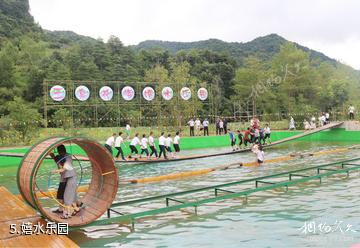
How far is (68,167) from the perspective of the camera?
7.68 meters

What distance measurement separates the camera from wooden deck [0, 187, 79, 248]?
241 inches

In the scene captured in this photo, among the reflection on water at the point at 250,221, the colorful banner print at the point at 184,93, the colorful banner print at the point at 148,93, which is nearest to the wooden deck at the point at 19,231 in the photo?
the reflection on water at the point at 250,221

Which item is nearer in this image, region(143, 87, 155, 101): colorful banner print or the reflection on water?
the reflection on water

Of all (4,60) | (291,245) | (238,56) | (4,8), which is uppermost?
(4,8)

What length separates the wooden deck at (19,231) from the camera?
612 centimetres

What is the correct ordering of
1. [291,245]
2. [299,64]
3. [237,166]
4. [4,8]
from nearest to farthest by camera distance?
[291,245]
[237,166]
[299,64]
[4,8]

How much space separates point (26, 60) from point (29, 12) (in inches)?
1162

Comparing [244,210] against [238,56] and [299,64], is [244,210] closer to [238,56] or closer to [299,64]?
[299,64]

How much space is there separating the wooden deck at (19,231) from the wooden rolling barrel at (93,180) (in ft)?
1.27

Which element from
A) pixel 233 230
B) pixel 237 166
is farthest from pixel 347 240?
pixel 237 166

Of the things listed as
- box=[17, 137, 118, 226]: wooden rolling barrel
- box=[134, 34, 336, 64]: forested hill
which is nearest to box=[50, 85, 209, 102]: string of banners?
box=[17, 137, 118, 226]: wooden rolling barrel

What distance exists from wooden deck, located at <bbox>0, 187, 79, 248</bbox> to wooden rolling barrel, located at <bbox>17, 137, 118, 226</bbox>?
387 mm

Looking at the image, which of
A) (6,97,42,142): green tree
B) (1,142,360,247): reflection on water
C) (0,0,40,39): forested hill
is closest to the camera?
(1,142,360,247): reflection on water

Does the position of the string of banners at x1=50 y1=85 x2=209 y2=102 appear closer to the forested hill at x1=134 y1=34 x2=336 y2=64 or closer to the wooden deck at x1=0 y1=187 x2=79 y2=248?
the wooden deck at x1=0 y1=187 x2=79 y2=248
